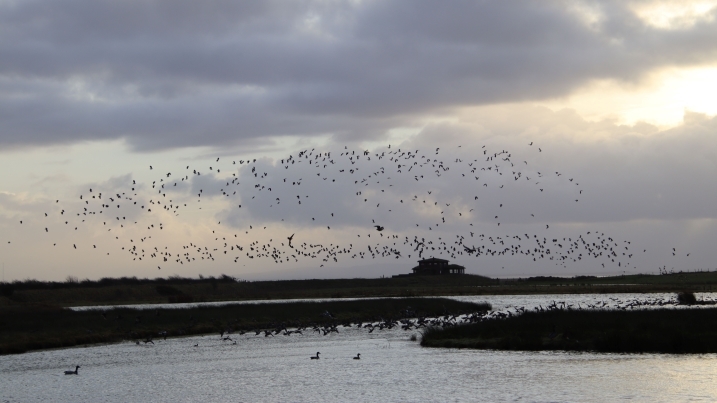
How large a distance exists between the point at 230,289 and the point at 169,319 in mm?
65277

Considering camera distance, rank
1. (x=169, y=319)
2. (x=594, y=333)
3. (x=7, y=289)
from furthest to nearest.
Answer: (x=7, y=289) < (x=169, y=319) < (x=594, y=333)

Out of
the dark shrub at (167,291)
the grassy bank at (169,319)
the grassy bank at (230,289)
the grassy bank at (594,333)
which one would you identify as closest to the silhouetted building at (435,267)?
the grassy bank at (230,289)

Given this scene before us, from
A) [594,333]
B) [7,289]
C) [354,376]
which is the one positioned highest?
[7,289]

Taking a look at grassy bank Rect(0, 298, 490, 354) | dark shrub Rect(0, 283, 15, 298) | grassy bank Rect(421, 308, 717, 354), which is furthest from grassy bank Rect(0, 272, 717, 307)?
grassy bank Rect(421, 308, 717, 354)

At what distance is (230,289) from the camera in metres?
131

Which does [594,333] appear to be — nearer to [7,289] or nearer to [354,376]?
[354,376]

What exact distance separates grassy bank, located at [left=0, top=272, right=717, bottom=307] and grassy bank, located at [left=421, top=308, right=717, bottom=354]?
6481 centimetres

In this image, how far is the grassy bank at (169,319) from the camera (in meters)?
55.9

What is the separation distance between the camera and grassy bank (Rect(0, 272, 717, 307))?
360 feet

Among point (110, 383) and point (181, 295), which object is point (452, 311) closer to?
point (110, 383)

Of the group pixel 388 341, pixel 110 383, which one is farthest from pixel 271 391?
pixel 388 341

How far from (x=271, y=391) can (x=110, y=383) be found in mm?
9082

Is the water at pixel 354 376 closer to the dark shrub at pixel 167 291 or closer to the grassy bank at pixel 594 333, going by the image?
the grassy bank at pixel 594 333

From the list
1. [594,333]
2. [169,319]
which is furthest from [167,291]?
[594,333]
